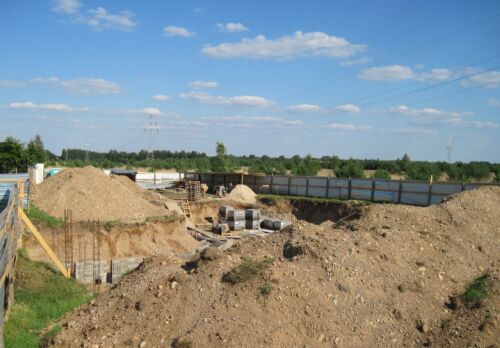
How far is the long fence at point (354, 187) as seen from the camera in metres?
25.2

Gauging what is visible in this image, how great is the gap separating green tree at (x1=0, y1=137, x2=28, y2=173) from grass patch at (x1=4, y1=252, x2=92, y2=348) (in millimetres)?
26263

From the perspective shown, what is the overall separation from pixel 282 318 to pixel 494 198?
35.7ft

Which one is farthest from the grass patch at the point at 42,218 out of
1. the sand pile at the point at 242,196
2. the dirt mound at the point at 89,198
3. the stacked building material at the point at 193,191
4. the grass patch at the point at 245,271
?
the sand pile at the point at 242,196

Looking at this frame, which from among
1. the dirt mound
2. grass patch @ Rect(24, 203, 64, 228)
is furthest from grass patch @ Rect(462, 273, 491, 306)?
grass patch @ Rect(24, 203, 64, 228)

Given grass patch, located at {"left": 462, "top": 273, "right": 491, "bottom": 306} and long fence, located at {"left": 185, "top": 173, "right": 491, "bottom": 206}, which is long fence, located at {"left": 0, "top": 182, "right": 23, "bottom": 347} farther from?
long fence, located at {"left": 185, "top": 173, "right": 491, "bottom": 206}

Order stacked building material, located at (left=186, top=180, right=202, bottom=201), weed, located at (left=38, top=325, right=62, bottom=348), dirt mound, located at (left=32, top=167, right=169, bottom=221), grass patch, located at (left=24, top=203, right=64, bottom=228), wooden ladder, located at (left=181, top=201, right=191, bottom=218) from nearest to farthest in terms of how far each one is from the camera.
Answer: weed, located at (left=38, top=325, right=62, bottom=348) < grass patch, located at (left=24, top=203, right=64, bottom=228) < dirt mound, located at (left=32, top=167, right=169, bottom=221) < wooden ladder, located at (left=181, top=201, right=191, bottom=218) < stacked building material, located at (left=186, top=180, right=202, bottom=201)

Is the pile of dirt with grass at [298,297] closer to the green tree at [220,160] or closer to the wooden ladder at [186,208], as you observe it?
the wooden ladder at [186,208]

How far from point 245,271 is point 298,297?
1081 mm

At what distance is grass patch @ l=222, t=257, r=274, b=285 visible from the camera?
7.77 m

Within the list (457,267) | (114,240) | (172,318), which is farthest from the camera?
(114,240)

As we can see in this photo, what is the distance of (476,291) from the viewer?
8953 mm

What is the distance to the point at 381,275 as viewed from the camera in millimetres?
8914

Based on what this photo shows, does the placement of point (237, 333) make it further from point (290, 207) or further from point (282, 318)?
point (290, 207)

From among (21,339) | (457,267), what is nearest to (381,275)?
(457,267)
